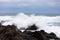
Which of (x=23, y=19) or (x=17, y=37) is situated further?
(x=23, y=19)

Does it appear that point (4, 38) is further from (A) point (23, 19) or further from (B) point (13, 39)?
(A) point (23, 19)

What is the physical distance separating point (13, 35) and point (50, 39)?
2566 millimetres

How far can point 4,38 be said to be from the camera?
10492 millimetres

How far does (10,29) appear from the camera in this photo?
1135 cm

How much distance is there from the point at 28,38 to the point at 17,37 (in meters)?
1.09

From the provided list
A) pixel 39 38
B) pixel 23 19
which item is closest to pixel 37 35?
pixel 39 38

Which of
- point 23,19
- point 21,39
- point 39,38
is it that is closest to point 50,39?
point 39,38

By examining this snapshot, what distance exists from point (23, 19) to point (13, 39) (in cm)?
1955

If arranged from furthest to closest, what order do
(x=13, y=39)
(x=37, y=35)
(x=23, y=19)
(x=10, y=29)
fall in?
1. (x=23, y=19)
2. (x=37, y=35)
3. (x=10, y=29)
4. (x=13, y=39)

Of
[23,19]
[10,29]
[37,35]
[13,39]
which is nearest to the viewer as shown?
[13,39]

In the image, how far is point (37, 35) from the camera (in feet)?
A: 40.2

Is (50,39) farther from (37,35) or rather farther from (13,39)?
(13,39)

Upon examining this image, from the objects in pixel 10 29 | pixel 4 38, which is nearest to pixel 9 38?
pixel 4 38

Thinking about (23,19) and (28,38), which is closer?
(28,38)
